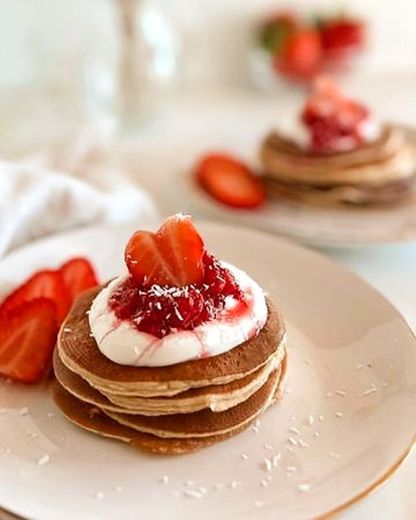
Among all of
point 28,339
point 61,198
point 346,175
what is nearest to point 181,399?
point 28,339

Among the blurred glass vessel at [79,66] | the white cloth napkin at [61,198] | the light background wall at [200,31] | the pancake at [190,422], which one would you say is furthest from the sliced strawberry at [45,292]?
the light background wall at [200,31]

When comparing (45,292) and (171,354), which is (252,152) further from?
(171,354)

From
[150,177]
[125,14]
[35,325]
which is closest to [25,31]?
[125,14]

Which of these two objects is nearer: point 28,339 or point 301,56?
point 28,339

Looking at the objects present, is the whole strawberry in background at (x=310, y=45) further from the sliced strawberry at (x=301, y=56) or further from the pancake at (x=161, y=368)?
the pancake at (x=161, y=368)

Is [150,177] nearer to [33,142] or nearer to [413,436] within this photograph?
[33,142]

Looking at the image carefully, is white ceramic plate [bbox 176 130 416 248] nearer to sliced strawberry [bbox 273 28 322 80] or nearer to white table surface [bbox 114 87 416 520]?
white table surface [bbox 114 87 416 520]
